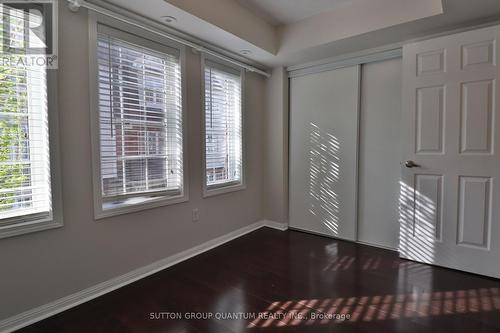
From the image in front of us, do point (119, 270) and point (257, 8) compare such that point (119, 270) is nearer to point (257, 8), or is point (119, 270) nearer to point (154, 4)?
point (154, 4)

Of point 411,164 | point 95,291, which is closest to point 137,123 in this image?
point 95,291

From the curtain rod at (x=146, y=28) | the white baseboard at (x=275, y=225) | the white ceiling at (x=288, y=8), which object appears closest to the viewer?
the curtain rod at (x=146, y=28)

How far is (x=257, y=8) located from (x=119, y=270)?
2.80m

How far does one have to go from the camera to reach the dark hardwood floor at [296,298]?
172 cm

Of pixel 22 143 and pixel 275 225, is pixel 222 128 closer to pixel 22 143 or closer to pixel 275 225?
pixel 275 225

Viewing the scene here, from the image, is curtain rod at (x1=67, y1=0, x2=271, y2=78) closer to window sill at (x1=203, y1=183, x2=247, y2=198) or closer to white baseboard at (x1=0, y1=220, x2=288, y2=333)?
window sill at (x1=203, y1=183, x2=247, y2=198)

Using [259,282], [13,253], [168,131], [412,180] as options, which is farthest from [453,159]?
[13,253]

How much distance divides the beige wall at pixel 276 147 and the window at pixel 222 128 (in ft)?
1.65

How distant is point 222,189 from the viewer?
3.16 meters

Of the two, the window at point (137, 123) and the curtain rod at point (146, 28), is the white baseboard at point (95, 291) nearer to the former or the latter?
the window at point (137, 123)

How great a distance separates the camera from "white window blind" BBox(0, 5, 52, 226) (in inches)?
64.3

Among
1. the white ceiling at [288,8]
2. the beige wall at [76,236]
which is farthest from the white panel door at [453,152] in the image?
the beige wall at [76,236]

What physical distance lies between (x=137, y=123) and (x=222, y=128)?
1101 mm

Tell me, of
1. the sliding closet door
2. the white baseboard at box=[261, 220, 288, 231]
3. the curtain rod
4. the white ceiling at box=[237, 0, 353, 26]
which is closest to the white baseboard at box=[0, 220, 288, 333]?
the white baseboard at box=[261, 220, 288, 231]
